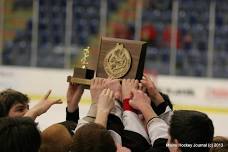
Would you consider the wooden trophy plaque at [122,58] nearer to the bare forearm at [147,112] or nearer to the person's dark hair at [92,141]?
the bare forearm at [147,112]

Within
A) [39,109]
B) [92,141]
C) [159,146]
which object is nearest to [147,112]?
[159,146]

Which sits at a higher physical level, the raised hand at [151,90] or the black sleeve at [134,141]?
the raised hand at [151,90]

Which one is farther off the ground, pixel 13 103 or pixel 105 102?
pixel 105 102

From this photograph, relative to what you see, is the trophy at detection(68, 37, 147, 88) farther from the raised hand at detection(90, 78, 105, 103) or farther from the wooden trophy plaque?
the raised hand at detection(90, 78, 105, 103)

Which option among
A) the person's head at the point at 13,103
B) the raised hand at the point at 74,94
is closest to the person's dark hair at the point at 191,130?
the raised hand at the point at 74,94

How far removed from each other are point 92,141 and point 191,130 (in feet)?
1.38

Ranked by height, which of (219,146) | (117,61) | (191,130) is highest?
(117,61)

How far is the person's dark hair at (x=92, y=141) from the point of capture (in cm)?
220

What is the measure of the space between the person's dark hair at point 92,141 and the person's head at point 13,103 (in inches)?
41.0

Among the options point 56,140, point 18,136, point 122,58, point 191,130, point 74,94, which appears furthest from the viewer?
point 74,94

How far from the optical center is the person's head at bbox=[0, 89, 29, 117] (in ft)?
10.7

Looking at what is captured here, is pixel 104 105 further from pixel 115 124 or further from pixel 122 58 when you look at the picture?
pixel 122 58

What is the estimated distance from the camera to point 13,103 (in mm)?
3297

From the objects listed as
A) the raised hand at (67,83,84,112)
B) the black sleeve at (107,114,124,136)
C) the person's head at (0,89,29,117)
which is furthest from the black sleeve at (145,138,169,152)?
the person's head at (0,89,29,117)
